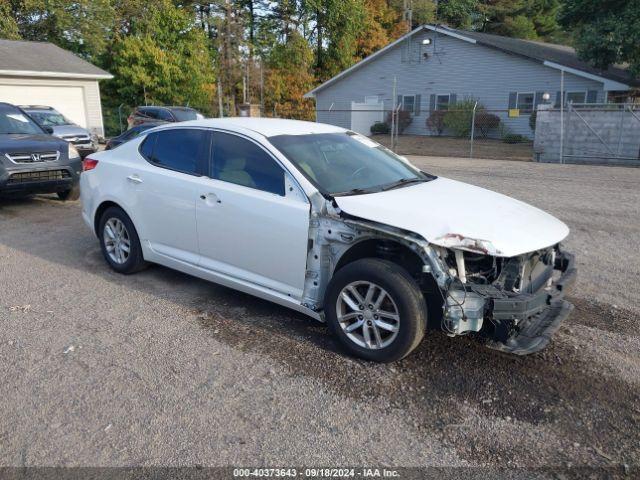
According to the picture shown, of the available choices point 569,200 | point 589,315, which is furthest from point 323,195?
point 569,200

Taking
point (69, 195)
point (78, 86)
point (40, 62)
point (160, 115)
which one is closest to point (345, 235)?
point (69, 195)

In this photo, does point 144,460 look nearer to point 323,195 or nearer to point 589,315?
point 323,195

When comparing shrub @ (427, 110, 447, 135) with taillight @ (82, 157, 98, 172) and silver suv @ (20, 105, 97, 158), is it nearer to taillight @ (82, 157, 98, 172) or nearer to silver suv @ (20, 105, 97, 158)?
silver suv @ (20, 105, 97, 158)

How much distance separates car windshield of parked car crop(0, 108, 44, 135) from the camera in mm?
9492

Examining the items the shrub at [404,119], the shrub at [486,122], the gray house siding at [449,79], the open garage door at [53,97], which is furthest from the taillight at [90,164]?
the shrub at [404,119]

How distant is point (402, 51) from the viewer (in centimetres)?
3002

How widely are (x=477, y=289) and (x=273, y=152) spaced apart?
1944mm

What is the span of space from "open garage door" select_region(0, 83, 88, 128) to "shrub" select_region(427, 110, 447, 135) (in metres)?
17.3

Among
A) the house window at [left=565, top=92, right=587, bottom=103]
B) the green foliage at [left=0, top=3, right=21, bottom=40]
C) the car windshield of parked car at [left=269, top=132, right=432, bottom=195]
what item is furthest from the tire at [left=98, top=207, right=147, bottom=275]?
the green foliage at [left=0, top=3, right=21, bottom=40]

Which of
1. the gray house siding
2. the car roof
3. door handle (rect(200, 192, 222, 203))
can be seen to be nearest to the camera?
door handle (rect(200, 192, 222, 203))

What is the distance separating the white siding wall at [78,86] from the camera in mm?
23328

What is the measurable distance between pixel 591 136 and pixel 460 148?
272 inches

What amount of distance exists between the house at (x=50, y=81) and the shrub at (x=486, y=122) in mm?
18125

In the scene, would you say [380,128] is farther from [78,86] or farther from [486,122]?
[78,86]
